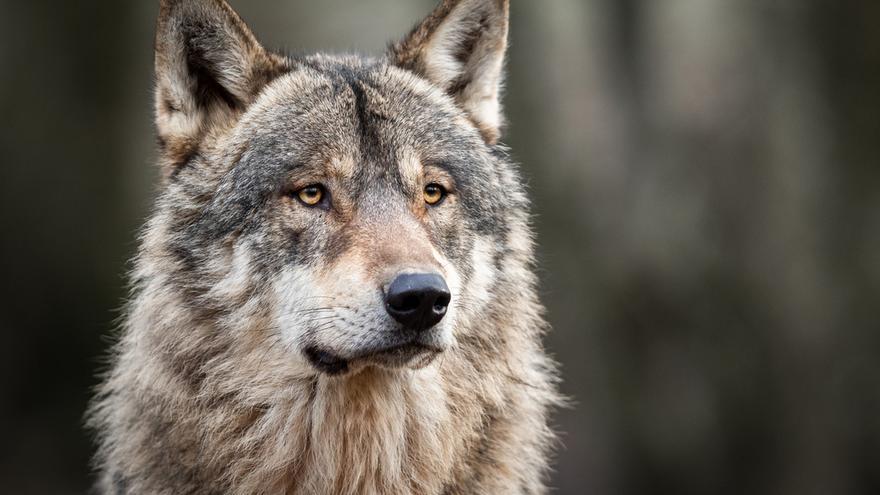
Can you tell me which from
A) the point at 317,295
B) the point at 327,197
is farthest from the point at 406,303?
the point at 327,197

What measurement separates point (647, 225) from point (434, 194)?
459 cm

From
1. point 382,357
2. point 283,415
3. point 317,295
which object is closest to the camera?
point 382,357

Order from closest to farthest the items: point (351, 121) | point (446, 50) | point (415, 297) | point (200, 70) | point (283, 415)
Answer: point (415, 297), point (283, 415), point (351, 121), point (200, 70), point (446, 50)

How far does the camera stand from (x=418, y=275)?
11.6ft

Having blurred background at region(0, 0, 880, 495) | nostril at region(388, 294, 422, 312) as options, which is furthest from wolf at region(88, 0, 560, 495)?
blurred background at region(0, 0, 880, 495)

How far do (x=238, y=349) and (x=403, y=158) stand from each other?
3.63ft

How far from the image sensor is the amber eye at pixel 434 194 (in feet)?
13.9

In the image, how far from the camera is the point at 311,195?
405cm

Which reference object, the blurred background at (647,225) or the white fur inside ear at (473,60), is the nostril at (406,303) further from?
the blurred background at (647,225)

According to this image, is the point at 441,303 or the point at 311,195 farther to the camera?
the point at 311,195

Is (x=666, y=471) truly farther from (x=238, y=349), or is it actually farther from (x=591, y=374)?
(x=238, y=349)

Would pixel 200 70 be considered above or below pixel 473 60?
below

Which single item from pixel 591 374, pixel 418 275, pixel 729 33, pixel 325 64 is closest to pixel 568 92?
pixel 729 33

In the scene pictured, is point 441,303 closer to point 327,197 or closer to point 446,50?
point 327,197
